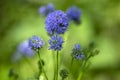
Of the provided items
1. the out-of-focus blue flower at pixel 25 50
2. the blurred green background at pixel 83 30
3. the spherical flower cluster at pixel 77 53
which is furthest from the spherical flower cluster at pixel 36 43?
the blurred green background at pixel 83 30

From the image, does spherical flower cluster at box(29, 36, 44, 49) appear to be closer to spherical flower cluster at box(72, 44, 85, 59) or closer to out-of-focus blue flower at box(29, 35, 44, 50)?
out-of-focus blue flower at box(29, 35, 44, 50)

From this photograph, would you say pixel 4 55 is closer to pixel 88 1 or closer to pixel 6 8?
pixel 6 8

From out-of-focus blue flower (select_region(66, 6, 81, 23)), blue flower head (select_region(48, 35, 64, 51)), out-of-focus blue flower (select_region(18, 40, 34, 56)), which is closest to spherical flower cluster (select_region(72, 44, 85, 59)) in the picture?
blue flower head (select_region(48, 35, 64, 51))

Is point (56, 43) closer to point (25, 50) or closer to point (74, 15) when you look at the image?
point (74, 15)

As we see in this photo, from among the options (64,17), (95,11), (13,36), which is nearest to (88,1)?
(95,11)

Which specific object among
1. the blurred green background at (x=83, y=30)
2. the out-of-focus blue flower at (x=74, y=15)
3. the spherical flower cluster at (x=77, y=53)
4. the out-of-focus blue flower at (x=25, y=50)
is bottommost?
the spherical flower cluster at (x=77, y=53)

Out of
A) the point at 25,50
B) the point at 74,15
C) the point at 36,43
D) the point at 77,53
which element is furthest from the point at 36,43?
the point at 25,50

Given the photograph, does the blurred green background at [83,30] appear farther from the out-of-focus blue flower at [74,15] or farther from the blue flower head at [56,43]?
the blue flower head at [56,43]

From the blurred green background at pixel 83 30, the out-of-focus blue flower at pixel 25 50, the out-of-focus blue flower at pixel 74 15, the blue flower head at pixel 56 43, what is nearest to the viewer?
the blue flower head at pixel 56 43
